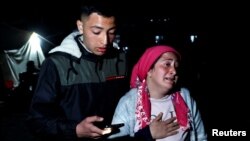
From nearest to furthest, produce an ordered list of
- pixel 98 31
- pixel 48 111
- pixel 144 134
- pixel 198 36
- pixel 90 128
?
pixel 90 128, pixel 48 111, pixel 98 31, pixel 144 134, pixel 198 36

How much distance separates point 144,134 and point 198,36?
21024mm

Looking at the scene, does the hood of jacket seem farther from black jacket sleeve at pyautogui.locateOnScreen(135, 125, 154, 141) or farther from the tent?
the tent

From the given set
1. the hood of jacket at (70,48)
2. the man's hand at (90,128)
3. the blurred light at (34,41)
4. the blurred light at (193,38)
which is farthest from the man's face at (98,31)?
the blurred light at (193,38)

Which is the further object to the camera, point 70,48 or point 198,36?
point 198,36

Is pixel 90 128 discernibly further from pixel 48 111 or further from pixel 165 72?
pixel 165 72

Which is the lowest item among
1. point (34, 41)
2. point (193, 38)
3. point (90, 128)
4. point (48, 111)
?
point (90, 128)

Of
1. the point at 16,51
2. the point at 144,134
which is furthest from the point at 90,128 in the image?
the point at 16,51

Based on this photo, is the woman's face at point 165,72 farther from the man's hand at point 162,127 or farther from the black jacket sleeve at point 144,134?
the black jacket sleeve at point 144,134

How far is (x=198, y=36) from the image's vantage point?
22.9 m

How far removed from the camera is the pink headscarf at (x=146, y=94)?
121 inches

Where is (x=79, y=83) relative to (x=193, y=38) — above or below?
below

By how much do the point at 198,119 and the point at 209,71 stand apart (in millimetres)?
9658

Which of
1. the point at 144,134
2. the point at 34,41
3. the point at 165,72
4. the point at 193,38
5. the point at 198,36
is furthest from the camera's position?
the point at 193,38

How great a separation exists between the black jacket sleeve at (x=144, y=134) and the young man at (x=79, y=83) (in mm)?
359
